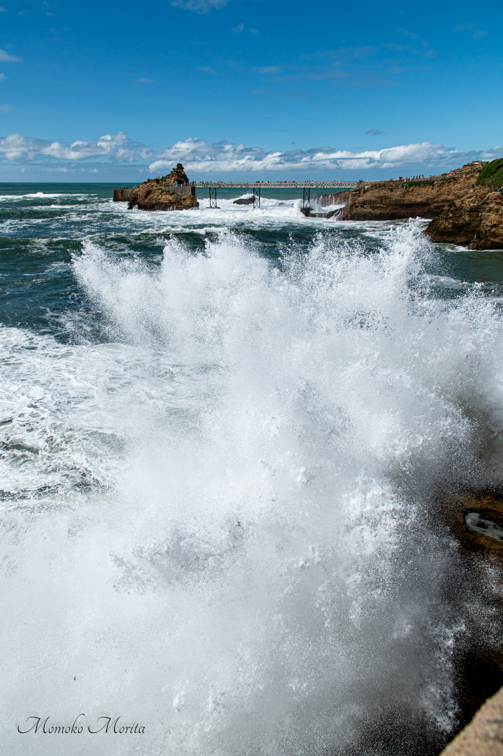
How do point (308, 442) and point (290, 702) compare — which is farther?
point (308, 442)

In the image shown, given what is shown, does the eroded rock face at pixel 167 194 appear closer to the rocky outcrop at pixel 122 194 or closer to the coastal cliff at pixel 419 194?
the rocky outcrop at pixel 122 194

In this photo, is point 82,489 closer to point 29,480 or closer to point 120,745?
point 29,480

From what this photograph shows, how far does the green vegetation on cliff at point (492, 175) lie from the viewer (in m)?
28.5

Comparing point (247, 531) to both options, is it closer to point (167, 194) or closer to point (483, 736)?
point (483, 736)

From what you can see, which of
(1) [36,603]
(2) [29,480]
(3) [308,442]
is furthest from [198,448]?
(1) [36,603]

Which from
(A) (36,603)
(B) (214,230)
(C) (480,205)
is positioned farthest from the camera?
(B) (214,230)

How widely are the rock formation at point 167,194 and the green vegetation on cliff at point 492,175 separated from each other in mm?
26060

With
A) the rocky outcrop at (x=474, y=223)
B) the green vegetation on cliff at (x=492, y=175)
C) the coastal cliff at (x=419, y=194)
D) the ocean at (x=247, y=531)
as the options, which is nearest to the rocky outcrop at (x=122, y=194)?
the coastal cliff at (x=419, y=194)

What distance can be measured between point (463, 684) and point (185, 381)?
4818 millimetres

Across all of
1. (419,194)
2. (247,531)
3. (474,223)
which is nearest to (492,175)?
(419,194)

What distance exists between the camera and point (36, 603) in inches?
114

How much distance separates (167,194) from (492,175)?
1125 inches

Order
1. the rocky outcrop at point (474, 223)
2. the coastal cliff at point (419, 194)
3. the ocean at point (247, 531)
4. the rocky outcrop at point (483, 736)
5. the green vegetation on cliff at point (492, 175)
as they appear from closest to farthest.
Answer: the rocky outcrop at point (483, 736) < the ocean at point (247, 531) < the rocky outcrop at point (474, 223) < the green vegetation on cliff at point (492, 175) < the coastal cliff at point (419, 194)

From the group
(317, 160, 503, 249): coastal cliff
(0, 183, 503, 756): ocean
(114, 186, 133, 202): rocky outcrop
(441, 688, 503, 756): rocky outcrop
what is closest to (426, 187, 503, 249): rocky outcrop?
(317, 160, 503, 249): coastal cliff
